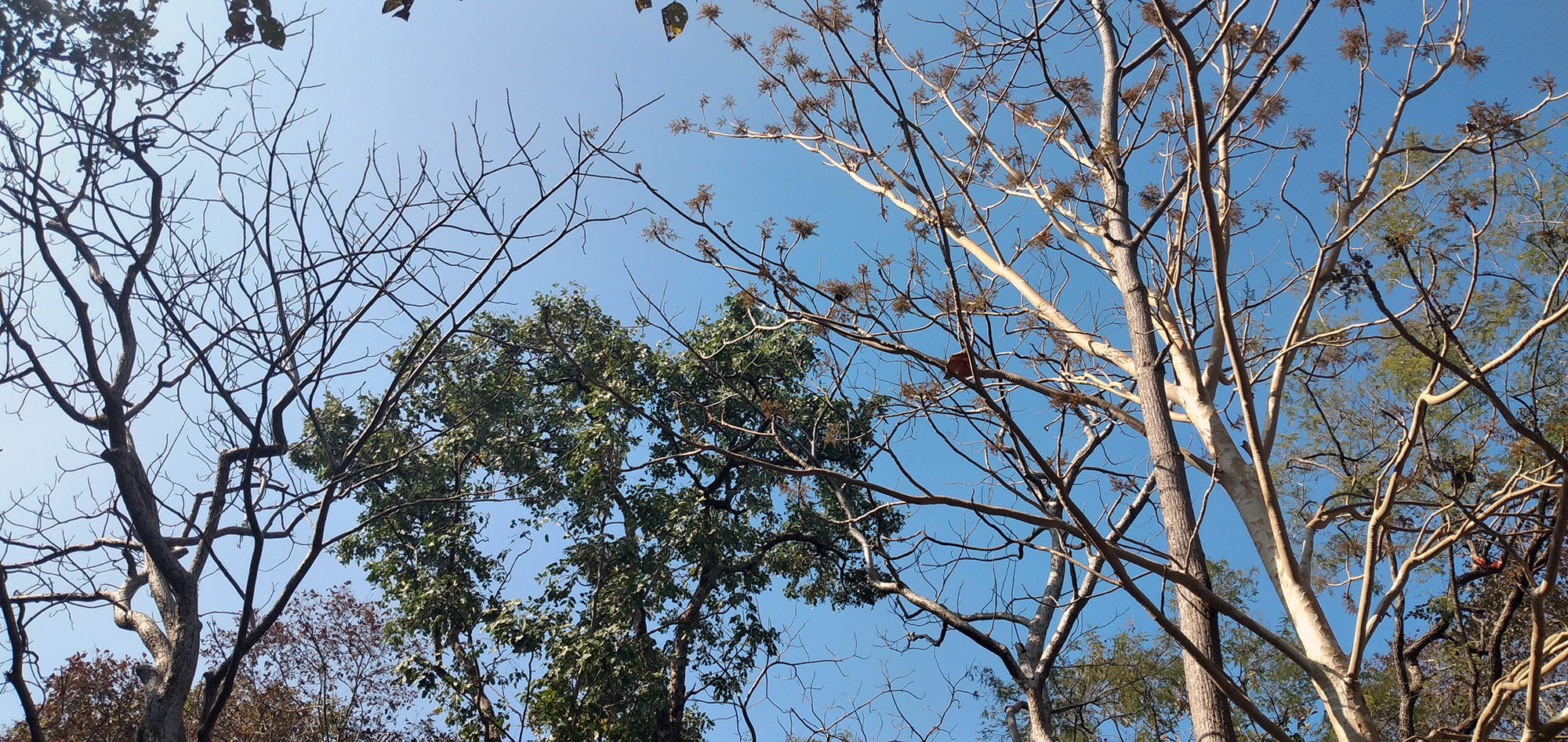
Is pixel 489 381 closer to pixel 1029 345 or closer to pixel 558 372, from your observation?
pixel 558 372

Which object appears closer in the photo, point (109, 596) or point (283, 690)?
point (109, 596)

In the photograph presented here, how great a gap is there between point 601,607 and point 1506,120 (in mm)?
7303

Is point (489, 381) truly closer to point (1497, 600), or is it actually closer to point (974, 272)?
point (974, 272)

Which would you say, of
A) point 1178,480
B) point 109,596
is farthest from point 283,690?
point 1178,480

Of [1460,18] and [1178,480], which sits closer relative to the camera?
[1178,480]

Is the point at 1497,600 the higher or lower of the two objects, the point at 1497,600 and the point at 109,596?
the higher

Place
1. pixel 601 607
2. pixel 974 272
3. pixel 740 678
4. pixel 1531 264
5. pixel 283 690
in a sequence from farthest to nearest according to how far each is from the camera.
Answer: pixel 283 690, pixel 740 678, pixel 601 607, pixel 1531 264, pixel 974 272

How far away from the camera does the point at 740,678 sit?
352 inches

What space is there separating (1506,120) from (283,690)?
38.2ft

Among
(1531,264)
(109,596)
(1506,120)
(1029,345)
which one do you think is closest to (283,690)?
(109,596)

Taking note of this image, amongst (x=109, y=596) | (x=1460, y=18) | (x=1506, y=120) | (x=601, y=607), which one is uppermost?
(x=601, y=607)

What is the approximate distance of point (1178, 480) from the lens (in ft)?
10.1

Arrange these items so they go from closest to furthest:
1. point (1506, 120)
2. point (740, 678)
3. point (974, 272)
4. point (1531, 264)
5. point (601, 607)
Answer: point (1506, 120) → point (974, 272) → point (1531, 264) → point (601, 607) → point (740, 678)

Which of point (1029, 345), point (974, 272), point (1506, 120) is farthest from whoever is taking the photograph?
point (1029, 345)
